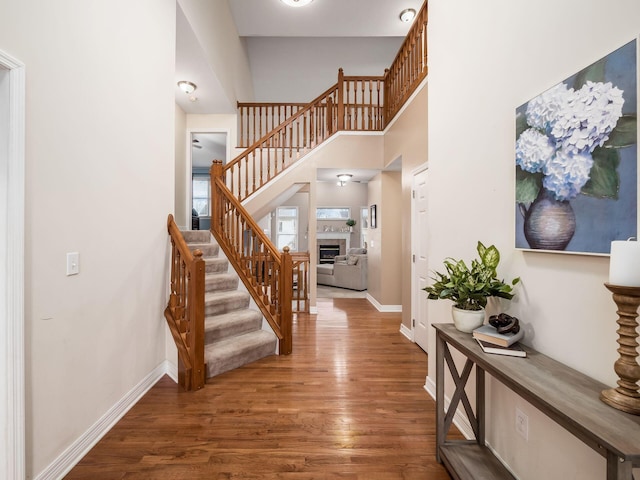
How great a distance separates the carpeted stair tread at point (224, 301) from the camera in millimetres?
3109

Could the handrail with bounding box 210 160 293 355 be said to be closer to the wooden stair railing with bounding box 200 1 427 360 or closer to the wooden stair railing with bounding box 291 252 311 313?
the wooden stair railing with bounding box 200 1 427 360

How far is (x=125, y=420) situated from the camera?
2092 millimetres

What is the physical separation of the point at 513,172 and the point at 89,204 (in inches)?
94.8

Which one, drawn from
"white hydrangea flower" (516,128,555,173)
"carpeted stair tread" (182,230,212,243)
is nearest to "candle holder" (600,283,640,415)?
"white hydrangea flower" (516,128,555,173)

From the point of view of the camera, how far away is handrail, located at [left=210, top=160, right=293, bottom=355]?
3.28 metres

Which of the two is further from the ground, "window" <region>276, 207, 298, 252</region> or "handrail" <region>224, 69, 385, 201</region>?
"handrail" <region>224, 69, 385, 201</region>

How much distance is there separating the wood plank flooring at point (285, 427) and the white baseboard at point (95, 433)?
45mm

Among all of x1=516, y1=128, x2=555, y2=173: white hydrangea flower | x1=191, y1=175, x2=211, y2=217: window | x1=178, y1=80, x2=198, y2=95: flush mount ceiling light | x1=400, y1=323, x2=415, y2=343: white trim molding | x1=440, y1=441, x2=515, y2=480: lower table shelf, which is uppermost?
x1=178, y1=80, x2=198, y2=95: flush mount ceiling light

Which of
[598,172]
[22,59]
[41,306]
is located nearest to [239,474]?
[41,306]

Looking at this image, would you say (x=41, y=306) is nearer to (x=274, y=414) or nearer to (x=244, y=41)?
(x=274, y=414)

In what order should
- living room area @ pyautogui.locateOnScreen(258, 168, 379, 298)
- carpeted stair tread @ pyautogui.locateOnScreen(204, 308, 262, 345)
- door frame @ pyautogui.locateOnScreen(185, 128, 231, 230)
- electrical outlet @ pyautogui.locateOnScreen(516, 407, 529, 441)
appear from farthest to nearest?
1. living room area @ pyautogui.locateOnScreen(258, 168, 379, 298)
2. door frame @ pyautogui.locateOnScreen(185, 128, 231, 230)
3. carpeted stair tread @ pyautogui.locateOnScreen(204, 308, 262, 345)
4. electrical outlet @ pyautogui.locateOnScreen(516, 407, 529, 441)

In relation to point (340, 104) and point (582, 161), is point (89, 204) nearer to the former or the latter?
point (582, 161)

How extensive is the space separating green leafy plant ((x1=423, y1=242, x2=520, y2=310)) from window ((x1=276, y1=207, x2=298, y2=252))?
8.78 metres

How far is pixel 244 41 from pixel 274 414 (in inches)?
275
